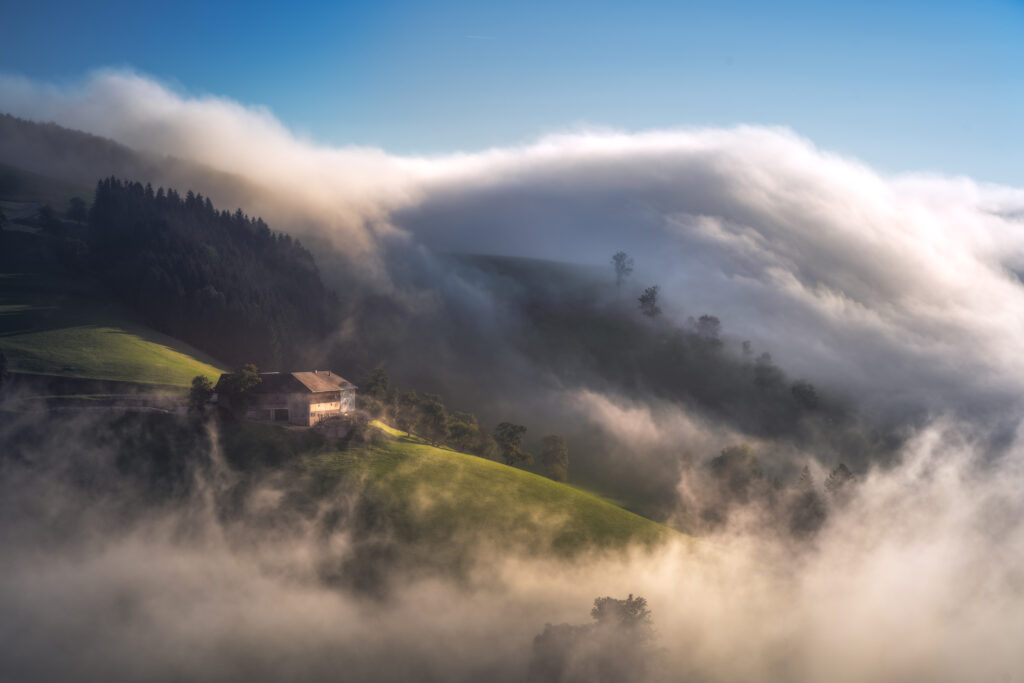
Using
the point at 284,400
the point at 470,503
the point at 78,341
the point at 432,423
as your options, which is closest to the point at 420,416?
the point at 432,423

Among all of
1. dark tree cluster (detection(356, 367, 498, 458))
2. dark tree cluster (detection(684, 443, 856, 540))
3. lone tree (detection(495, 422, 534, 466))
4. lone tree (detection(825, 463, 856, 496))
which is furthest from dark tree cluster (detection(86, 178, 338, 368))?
lone tree (detection(825, 463, 856, 496))

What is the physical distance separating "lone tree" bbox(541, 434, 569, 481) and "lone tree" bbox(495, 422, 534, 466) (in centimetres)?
1069

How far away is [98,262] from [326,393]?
11822 cm

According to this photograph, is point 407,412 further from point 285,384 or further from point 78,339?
point 78,339

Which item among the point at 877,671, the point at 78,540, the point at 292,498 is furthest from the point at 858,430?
the point at 78,540

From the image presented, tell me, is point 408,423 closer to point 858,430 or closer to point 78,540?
point 78,540

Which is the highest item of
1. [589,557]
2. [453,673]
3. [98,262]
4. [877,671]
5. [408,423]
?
[98,262]

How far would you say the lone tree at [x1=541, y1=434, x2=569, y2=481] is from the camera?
14312cm

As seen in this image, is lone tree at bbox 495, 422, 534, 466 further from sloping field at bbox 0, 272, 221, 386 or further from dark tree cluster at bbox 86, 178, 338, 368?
dark tree cluster at bbox 86, 178, 338, 368

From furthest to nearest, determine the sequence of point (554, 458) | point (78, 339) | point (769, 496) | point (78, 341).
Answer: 1. point (769, 496)
2. point (554, 458)
3. point (78, 339)
4. point (78, 341)

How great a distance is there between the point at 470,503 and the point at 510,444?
131ft

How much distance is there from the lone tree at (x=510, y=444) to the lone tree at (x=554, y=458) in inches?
421

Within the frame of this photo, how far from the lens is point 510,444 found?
5231 inches

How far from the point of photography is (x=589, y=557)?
9250 centimetres
